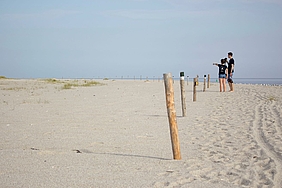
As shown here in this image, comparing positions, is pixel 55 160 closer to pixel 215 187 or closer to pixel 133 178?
pixel 133 178

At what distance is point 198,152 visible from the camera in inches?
236

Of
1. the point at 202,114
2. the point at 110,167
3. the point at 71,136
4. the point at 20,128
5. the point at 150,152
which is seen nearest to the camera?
the point at 110,167

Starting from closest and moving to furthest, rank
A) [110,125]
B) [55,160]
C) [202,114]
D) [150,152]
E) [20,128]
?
[55,160] < [150,152] < [20,128] < [110,125] < [202,114]

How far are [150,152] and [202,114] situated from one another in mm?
5861

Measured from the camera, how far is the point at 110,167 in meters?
4.95

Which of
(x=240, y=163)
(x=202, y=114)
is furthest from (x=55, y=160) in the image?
(x=202, y=114)

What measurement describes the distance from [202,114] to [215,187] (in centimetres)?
748

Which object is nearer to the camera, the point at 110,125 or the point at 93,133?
the point at 93,133

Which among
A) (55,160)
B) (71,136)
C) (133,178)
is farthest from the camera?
(71,136)

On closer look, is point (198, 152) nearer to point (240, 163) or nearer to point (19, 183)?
point (240, 163)

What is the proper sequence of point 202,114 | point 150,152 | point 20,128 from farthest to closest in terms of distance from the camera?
point 202,114, point 20,128, point 150,152

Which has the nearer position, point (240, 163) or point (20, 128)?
point (240, 163)

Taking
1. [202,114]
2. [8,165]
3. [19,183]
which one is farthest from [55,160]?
[202,114]

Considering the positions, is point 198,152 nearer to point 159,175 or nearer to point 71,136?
point 159,175
